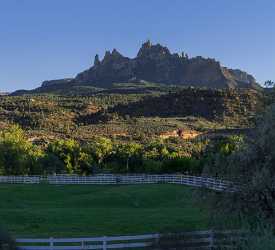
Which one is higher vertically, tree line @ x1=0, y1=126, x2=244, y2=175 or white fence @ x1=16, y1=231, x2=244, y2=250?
white fence @ x1=16, y1=231, x2=244, y2=250

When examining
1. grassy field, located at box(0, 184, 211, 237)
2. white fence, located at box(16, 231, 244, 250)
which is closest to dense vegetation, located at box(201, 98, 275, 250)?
white fence, located at box(16, 231, 244, 250)

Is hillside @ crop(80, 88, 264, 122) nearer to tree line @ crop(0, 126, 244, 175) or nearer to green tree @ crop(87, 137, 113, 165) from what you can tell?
green tree @ crop(87, 137, 113, 165)

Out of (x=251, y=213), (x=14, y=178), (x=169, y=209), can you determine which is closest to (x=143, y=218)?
(x=169, y=209)

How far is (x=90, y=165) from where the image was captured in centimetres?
8356

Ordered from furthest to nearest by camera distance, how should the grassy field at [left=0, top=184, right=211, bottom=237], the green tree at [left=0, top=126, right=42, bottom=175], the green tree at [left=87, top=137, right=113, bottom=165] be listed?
the green tree at [left=87, top=137, right=113, bottom=165] < the green tree at [left=0, top=126, right=42, bottom=175] < the grassy field at [left=0, top=184, right=211, bottom=237]

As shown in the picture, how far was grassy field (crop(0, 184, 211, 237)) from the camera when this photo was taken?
90.5 ft

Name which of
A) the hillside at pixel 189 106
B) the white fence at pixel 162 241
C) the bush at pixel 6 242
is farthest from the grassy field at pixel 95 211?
the hillside at pixel 189 106

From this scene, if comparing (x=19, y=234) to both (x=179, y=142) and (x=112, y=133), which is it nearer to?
(x=179, y=142)

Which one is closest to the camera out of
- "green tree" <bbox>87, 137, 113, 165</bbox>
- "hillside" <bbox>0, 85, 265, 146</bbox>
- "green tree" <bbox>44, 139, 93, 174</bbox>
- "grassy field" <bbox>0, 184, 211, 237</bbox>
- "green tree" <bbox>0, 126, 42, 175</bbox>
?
"grassy field" <bbox>0, 184, 211, 237</bbox>

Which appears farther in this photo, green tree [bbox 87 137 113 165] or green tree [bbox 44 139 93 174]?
green tree [bbox 87 137 113 165]

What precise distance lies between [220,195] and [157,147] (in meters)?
73.9

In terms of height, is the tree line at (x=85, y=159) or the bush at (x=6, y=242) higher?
the bush at (x=6, y=242)

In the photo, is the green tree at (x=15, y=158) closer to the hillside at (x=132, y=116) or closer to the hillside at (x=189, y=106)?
the hillside at (x=132, y=116)

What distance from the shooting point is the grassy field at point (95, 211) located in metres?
27.6
